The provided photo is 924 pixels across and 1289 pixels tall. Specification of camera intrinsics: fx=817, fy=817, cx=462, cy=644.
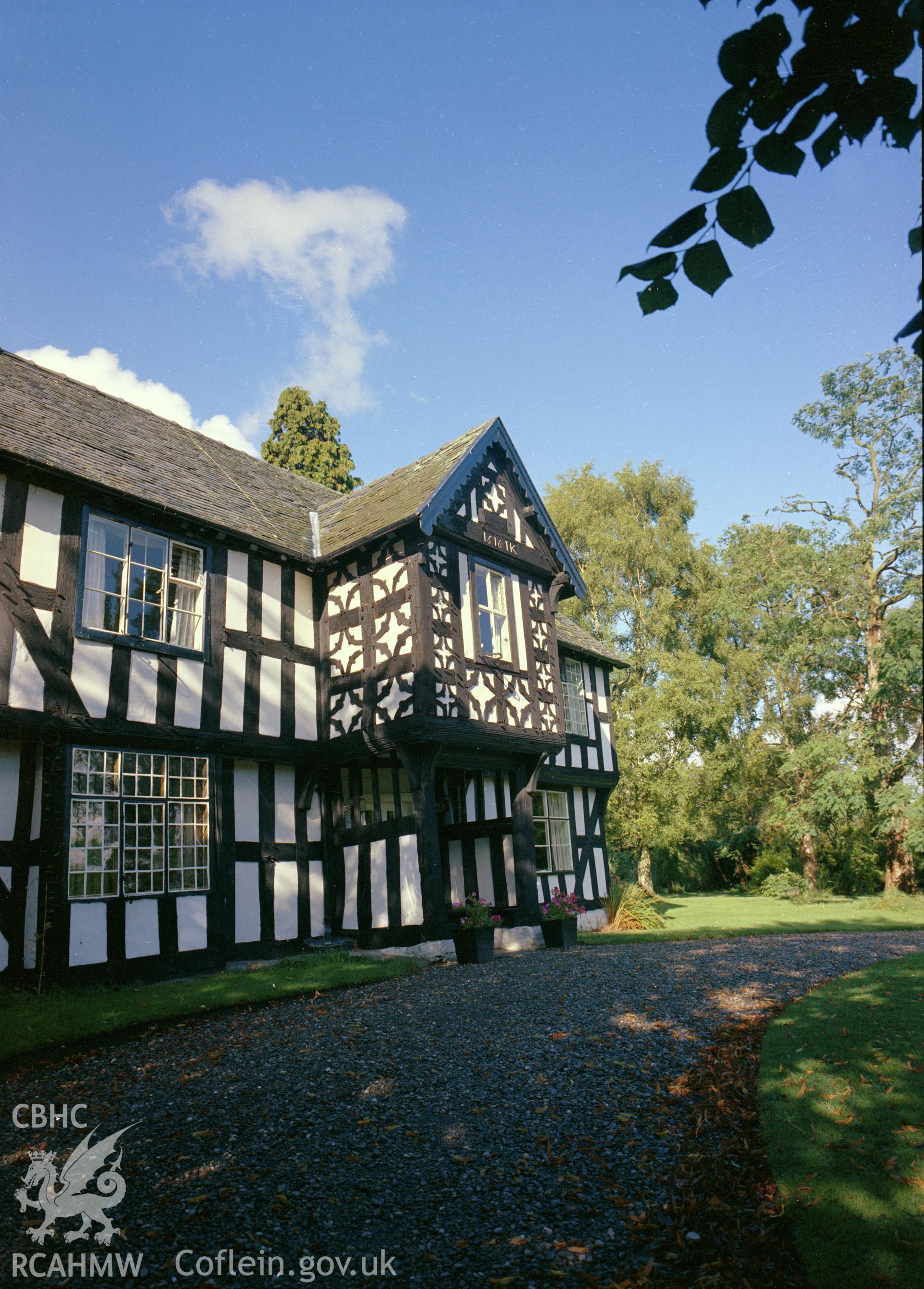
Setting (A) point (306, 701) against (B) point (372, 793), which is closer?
(A) point (306, 701)

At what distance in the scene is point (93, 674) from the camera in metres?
10.4

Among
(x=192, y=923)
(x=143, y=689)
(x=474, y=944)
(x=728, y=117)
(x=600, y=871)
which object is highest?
(x=143, y=689)

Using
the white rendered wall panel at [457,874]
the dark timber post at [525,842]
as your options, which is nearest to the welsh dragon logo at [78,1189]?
the dark timber post at [525,842]

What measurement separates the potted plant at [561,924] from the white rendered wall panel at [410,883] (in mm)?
2363

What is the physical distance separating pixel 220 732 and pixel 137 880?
230 cm

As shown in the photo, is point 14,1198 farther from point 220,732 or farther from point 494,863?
point 494,863

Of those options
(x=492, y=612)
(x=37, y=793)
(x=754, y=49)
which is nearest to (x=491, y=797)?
(x=492, y=612)

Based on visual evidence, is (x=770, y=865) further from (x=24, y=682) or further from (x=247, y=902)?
(x=24, y=682)

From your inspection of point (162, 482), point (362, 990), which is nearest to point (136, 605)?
point (162, 482)

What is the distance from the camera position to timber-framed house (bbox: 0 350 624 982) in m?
9.89

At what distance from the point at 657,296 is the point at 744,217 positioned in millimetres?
325

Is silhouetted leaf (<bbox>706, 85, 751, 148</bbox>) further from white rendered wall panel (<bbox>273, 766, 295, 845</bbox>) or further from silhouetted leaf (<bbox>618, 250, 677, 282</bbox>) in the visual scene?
white rendered wall panel (<bbox>273, 766, 295, 845</bbox>)

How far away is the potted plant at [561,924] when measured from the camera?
13461mm

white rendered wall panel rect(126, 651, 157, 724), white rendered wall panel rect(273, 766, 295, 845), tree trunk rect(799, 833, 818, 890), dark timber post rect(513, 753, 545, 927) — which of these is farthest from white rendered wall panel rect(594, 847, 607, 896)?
white rendered wall panel rect(126, 651, 157, 724)
